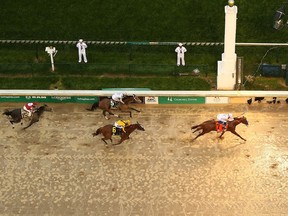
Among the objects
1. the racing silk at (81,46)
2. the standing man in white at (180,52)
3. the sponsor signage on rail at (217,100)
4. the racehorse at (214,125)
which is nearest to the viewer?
the racehorse at (214,125)

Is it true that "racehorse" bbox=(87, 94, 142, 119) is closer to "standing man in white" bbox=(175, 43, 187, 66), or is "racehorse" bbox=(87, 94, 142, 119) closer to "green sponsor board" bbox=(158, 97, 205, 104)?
"green sponsor board" bbox=(158, 97, 205, 104)

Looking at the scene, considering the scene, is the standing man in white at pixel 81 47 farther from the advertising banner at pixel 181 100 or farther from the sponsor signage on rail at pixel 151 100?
the advertising banner at pixel 181 100

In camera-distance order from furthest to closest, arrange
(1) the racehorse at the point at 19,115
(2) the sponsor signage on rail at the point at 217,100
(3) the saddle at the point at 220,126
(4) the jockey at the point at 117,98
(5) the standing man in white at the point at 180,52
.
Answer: (5) the standing man in white at the point at 180,52
(2) the sponsor signage on rail at the point at 217,100
(4) the jockey at the point at 117,98
(1) the racehorse at the point at 19,115
(3) the saddle at the point at 220,126

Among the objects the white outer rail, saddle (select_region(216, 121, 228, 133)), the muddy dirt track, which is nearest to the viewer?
the muddy dirt track

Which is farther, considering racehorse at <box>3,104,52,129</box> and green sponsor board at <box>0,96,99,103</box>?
green sponsor board at <box>0,96,99,103</box>

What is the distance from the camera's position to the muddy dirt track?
1772cm

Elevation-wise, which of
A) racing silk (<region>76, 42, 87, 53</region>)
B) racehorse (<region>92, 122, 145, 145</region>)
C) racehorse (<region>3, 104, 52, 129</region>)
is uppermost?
racing silk (<region>76, 42, 87, 53</region>)

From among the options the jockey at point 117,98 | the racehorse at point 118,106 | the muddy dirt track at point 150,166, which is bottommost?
the muddy dirt track at point 150,166

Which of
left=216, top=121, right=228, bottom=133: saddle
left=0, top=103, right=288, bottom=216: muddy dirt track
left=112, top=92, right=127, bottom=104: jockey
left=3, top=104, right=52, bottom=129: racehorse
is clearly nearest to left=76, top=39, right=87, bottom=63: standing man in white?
left=0, top=103, right=288, bottom=216: muddy dirt track

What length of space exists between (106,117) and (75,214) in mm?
5609

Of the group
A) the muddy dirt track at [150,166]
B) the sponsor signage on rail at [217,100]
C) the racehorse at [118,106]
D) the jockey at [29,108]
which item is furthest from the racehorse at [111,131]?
the sponsor signage on rail at [217,100]

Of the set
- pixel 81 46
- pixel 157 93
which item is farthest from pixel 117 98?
pixel 81 46

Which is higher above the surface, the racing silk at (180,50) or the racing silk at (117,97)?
the racing silk at (180,50)

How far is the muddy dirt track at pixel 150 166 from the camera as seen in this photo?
17.7m
